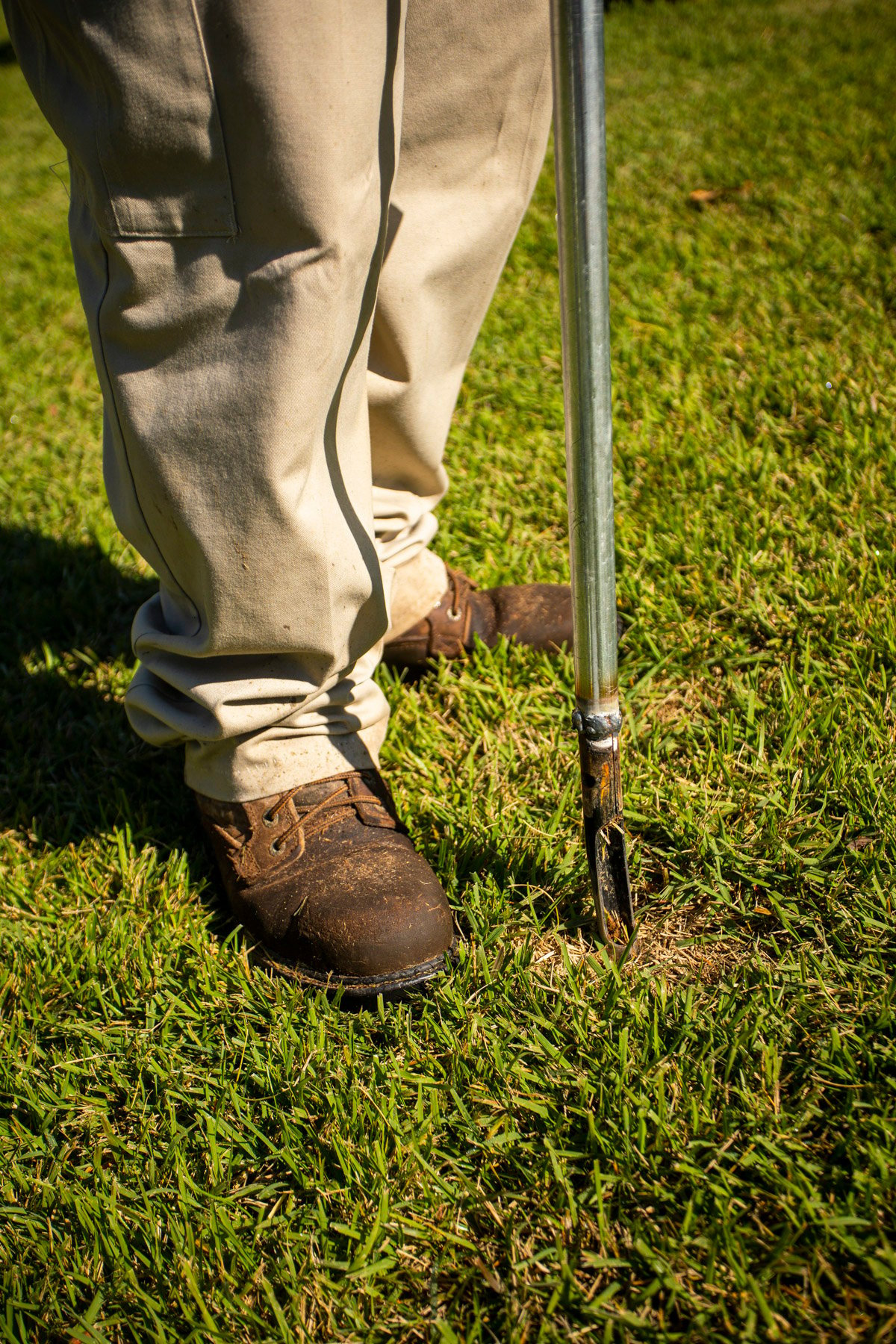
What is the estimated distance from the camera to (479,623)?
1937 millimetres

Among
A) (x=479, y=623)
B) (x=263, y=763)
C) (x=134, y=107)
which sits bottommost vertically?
(x=479, y=623)

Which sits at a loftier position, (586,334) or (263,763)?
(586,334)

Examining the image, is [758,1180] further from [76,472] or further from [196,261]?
[76,472]

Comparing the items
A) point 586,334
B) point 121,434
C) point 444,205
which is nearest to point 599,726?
point 586,334

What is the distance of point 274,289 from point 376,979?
0.92 m

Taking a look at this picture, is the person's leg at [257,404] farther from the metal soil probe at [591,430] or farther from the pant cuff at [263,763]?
the metal soil probe at [591,430]

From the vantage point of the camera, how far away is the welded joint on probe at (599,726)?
1.24 m

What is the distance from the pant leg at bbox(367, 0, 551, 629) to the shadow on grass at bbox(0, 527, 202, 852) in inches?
25.8

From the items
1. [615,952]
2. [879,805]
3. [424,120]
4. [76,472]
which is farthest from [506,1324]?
[76,472]

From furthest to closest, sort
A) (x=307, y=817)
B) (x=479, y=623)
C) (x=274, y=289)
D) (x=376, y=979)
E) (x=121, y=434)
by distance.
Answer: (x=479, y=623)
(x=307, y=817)
(x=376, y=979)
(x=121, y=434)
(x=274, y=289)

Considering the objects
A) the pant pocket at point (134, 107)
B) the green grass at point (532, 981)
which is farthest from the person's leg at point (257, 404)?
the green grass at point (532, 981)

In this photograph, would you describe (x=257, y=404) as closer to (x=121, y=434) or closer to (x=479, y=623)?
(x=121, y=434)

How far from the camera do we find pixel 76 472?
2.73m

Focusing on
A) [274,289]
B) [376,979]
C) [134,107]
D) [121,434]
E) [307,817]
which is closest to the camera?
[134,107]
